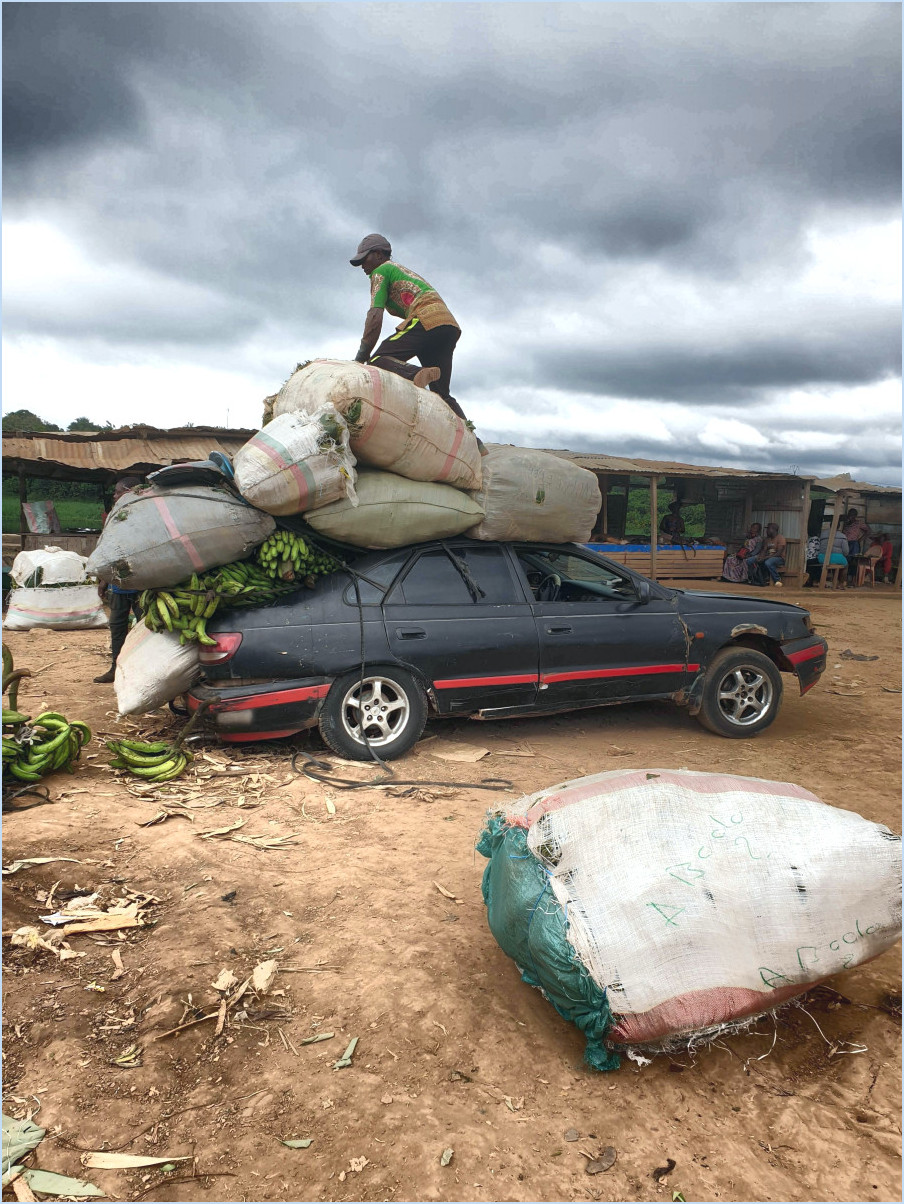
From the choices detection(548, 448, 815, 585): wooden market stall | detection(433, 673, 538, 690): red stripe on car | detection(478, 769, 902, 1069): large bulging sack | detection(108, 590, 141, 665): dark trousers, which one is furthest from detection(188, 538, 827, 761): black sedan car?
detection(548, 448, 815, 585): wooden market stall

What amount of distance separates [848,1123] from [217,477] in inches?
186

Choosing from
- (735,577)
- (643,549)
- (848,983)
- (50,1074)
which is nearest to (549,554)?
(848,983)

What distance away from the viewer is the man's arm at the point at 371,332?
246 inches

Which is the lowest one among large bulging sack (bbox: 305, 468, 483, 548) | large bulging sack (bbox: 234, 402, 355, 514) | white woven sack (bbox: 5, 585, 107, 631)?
white woven sack (bbox: 5, 585, 107, 631)

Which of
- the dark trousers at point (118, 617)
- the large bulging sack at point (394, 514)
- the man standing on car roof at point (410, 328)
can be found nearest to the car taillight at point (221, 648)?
the large bulging sack at point (394, 514)

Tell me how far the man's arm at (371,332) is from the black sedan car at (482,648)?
1905 mm

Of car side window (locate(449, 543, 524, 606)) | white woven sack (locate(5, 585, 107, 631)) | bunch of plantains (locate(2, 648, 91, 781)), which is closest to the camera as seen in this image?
bunch of plantains (locate(2, 648, 91, 781))

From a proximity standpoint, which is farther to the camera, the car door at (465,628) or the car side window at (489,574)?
the car side window at (489,574)

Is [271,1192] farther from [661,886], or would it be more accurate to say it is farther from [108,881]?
[108,881]

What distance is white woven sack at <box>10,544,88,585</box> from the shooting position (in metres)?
11.1

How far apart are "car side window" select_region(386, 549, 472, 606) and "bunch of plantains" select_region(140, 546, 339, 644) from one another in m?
0.82

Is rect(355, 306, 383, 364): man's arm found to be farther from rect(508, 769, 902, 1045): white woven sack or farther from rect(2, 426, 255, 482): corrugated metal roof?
rect(2, 426, 255, 482): corrugated metal roof

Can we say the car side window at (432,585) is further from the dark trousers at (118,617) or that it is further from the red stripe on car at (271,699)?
the dark trousers at (118,617)

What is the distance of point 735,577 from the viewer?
19.5 meters
